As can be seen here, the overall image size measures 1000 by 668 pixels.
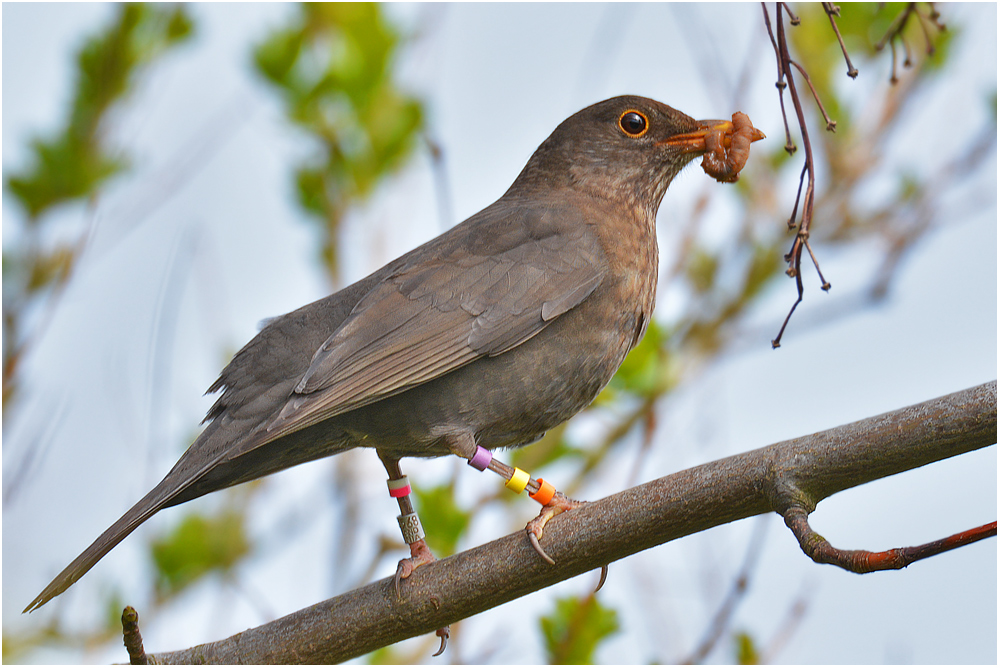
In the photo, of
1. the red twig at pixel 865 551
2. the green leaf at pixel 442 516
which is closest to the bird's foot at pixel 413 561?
the green leaf at pixel 442 516

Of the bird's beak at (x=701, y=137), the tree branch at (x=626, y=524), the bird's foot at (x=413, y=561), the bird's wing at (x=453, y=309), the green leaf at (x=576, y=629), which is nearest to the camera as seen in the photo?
the tree branch at (x=626, y=524)

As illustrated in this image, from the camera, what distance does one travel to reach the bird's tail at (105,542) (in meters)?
3.09

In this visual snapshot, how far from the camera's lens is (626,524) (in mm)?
2916

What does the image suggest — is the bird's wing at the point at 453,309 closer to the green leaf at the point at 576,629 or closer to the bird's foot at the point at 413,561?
the bird's foot at the point at 413,561

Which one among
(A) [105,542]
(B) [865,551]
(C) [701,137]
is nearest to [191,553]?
(A) [105,542]

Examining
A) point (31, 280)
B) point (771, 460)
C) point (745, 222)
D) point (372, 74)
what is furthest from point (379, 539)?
point (745, 222)

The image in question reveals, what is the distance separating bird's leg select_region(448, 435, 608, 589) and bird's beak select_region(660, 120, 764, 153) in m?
1.67

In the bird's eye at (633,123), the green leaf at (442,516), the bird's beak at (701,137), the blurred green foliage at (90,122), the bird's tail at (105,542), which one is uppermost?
the blurred green foliage at (90,122)

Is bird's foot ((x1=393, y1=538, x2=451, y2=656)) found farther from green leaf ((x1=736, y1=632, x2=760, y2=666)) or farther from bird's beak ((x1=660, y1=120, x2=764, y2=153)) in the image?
bird's beak ((x1=660, y1=120, x2=764, y2=153))

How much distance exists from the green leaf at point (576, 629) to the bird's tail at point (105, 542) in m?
1.74

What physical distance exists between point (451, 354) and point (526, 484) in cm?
55

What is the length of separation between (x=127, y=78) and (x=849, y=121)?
14.0 ft

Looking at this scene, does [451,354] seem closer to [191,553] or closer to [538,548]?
[538,548]

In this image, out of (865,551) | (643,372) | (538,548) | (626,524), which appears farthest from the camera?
(643,372)
